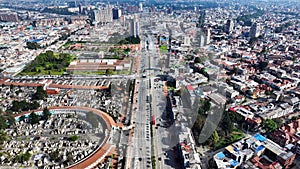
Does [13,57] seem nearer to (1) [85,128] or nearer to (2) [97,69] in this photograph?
(2) [97,69]

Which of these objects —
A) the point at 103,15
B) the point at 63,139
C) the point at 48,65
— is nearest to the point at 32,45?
the point at 48,65

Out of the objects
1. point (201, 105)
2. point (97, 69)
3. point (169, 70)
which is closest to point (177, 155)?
point (201, 105)

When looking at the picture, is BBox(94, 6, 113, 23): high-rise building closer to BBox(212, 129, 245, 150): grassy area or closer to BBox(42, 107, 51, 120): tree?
BBox(42, 107, 51, 120): tree

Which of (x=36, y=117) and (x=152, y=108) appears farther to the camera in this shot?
(x=152, y=108)

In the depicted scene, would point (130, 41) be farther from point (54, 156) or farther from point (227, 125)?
point (54, 156)

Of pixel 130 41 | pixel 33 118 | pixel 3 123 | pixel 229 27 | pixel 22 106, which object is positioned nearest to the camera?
pixel 3 123

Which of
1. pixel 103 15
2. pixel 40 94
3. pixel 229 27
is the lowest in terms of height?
pixel 40 94

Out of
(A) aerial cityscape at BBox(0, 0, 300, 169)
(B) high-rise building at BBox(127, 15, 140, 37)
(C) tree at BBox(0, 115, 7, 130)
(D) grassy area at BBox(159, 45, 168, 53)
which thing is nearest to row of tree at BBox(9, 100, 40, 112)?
(A) aerial cityscape at BBox(0, 0, 300, 169)
